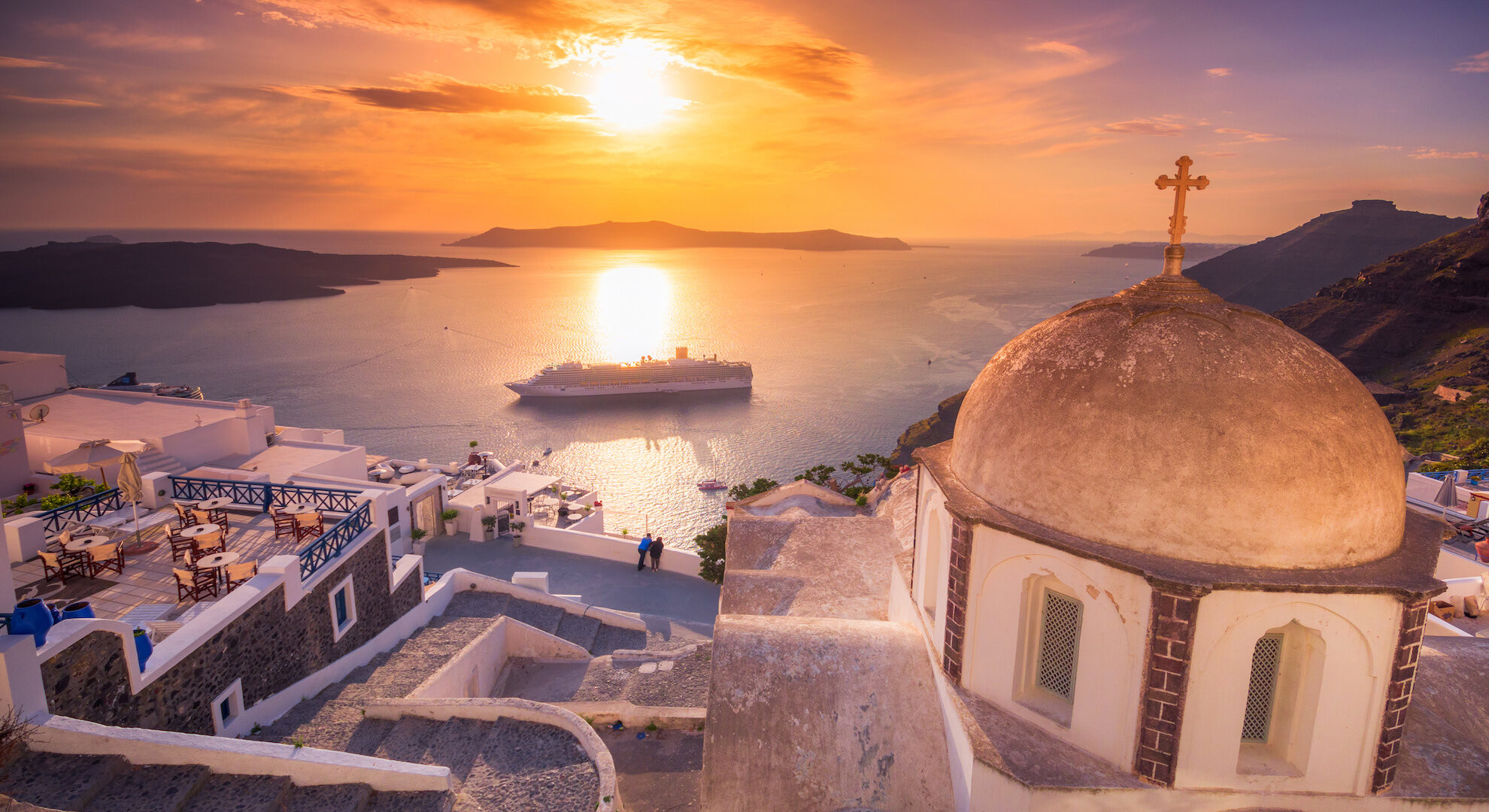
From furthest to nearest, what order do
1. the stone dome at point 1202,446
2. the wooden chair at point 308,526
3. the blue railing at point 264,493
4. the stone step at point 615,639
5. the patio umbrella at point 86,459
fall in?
the stone step at point 615,639, the patio umbrella at point 86,459, the blue railing at point 264,493, the wooden chair at point 308,526, the stone dome at point 1202,446

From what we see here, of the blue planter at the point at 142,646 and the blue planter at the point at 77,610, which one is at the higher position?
the blue planter at the point at 77,610

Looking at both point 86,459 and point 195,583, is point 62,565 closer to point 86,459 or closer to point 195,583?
point 195,583

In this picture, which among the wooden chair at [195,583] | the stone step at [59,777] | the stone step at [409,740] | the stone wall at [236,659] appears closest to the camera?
the stone step at [59,777]

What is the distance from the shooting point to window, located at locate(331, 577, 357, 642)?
11.0 meters

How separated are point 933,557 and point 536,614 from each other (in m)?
9.79

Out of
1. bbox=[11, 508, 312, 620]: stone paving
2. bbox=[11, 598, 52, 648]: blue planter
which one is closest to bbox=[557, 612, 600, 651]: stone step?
bbox=[11, 508, 312, 620]: stone paving

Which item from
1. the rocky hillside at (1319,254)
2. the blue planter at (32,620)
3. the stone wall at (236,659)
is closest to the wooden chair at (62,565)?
the stone wall at (236,659)

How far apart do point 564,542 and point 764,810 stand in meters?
14.5

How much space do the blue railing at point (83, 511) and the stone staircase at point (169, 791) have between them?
6058 millimetres

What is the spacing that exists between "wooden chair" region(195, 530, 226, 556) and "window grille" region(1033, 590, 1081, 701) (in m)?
11.1

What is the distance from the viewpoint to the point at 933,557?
850 centimetres

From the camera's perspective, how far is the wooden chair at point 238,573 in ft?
32.3

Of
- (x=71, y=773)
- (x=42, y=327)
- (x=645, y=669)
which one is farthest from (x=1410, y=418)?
(x=42, y=327)

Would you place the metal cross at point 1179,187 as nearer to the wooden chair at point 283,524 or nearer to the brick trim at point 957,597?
the brick trim at point 957,597
